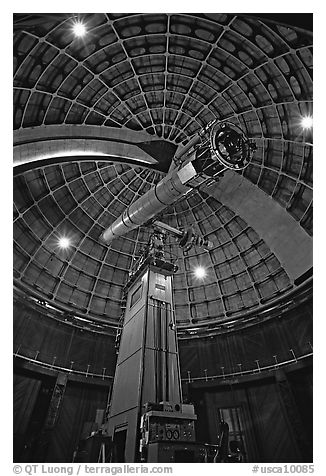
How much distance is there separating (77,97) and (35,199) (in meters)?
7.59

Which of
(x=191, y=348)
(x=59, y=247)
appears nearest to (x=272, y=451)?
(x=191, y=348)

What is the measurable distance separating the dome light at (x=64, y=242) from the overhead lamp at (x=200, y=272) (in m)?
10.5

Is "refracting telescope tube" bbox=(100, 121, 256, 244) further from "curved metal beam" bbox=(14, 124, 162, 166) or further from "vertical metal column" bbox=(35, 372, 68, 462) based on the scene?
"vertical metal column" bbox=(35, 372, 68, 462)

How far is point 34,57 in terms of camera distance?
11.0 m

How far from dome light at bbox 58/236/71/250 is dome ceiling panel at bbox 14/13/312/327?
47 centimetres

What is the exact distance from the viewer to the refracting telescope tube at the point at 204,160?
1036 cm

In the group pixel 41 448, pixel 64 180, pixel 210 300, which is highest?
pixel 64 180

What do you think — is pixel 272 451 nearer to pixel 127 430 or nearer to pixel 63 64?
pixel 127 430

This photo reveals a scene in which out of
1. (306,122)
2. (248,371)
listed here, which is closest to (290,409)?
(248,371)

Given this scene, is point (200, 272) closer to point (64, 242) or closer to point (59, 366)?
point (64, 242)

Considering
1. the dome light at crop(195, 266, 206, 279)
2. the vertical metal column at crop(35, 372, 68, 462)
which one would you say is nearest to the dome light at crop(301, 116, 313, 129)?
the dome light at crop(195, 266, 206, 279)

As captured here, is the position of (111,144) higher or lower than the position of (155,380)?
higher

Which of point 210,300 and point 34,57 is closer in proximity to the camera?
point 34,57
